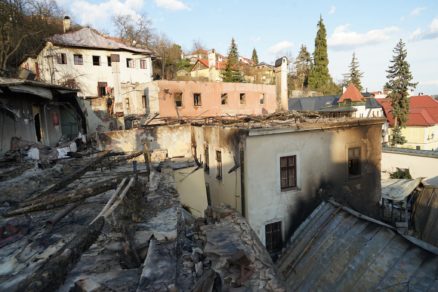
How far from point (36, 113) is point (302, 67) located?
51.7 metres

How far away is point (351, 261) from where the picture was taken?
7.75 metres

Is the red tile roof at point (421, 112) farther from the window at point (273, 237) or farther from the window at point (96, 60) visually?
the window at point (96, 60)

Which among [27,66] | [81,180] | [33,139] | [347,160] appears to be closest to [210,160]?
[347,160]

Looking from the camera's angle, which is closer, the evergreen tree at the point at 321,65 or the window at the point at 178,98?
the window at the point at 178,98

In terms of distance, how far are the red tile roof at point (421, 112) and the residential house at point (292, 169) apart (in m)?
27.1

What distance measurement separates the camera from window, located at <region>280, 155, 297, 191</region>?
424 inches

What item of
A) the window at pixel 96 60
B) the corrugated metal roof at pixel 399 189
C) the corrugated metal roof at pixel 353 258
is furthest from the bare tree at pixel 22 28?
the corrugated metal roof at pixel 399 189

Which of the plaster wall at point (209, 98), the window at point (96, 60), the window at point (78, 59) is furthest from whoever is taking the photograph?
the window at point (96, 60)

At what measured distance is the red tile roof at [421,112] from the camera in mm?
33938

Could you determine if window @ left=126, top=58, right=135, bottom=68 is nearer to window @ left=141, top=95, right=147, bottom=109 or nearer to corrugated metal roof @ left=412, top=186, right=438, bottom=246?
window @ left=141, top=95, right=147, bottom=109

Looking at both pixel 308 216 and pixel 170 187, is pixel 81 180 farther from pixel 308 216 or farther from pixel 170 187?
pixel 308 216

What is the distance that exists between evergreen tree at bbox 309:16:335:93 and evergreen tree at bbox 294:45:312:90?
4.79 metres

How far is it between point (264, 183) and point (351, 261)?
390 centimetres

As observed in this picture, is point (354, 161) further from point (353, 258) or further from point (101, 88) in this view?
point (101, 88)
